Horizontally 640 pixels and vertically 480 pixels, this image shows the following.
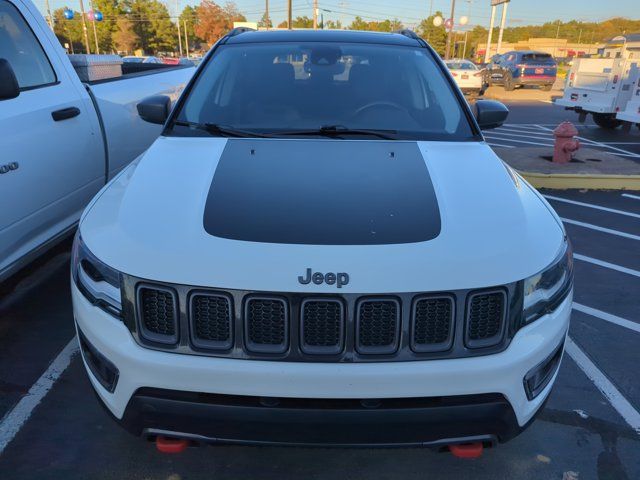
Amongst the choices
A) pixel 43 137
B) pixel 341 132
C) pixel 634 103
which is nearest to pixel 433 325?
pixel 341 132

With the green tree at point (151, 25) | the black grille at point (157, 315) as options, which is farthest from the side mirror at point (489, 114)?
the green tree at point (151, 25)

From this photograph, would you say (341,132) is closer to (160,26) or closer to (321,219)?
(321,219)

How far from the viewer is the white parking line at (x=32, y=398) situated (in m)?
2.67

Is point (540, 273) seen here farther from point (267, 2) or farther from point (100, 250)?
point (267, 2)

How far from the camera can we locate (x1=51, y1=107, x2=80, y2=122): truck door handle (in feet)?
11.7

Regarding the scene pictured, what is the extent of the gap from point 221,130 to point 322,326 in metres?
1.50

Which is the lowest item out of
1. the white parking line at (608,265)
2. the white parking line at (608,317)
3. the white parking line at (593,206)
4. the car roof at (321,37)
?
the white parking line at (593,206)

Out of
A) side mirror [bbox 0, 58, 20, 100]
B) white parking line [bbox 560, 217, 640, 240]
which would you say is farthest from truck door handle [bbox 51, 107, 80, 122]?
white parking line [bbox 560, 217, 640, 240]

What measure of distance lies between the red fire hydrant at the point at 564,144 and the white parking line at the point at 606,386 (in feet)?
17.4

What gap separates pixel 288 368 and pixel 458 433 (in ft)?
2.08

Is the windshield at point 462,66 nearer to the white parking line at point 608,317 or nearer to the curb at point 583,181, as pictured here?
the curb at point 583,181

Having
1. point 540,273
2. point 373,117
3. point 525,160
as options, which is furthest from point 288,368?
point 525,160

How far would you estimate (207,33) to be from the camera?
82875mm

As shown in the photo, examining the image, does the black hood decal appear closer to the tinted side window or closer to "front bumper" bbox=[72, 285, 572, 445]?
"front bumper" bbox=[72, 285, 572, 445]
